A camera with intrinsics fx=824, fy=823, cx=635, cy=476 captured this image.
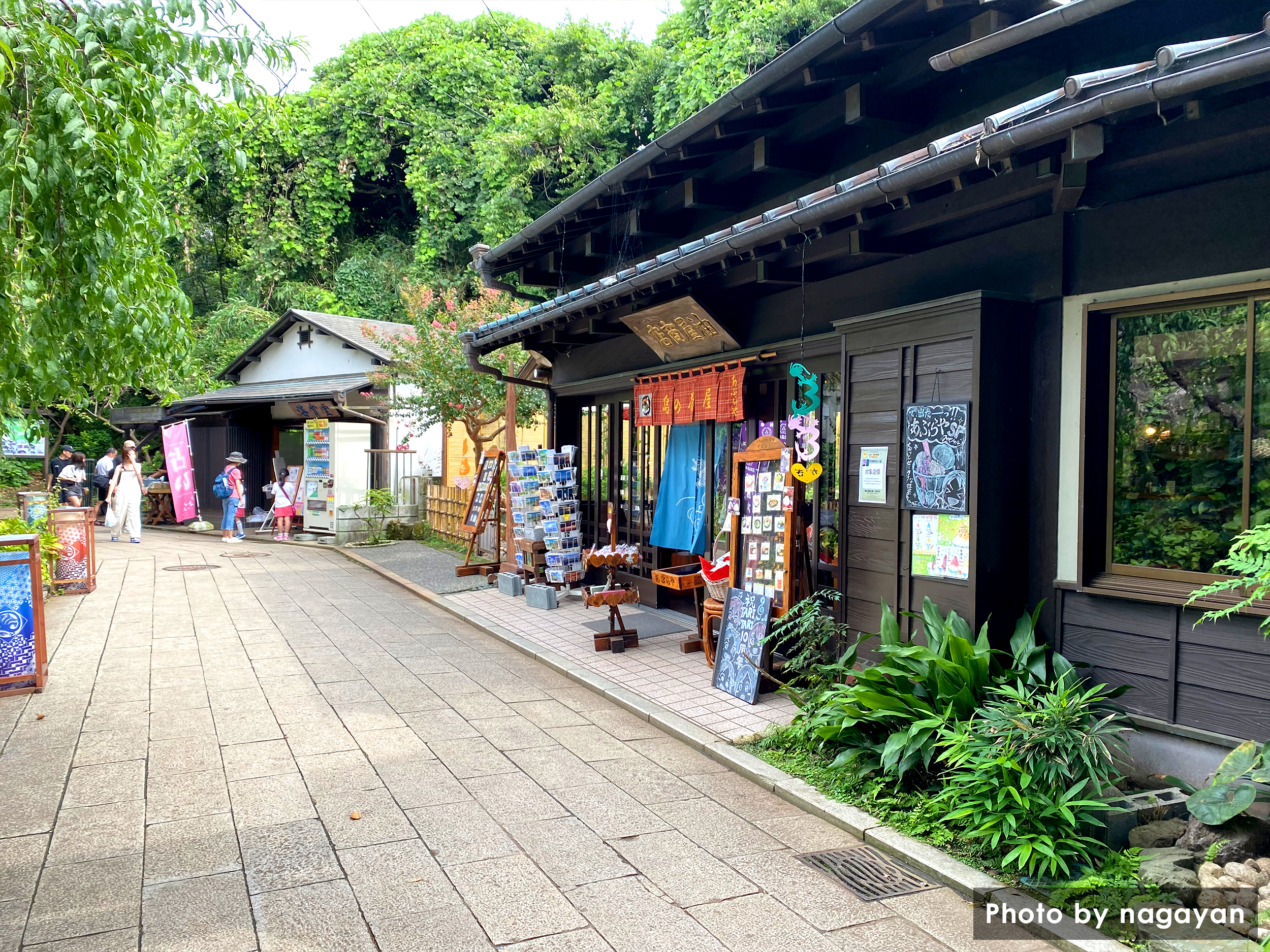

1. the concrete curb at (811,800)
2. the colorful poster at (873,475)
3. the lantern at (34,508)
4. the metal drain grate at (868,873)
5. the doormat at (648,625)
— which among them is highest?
the colorful poster at (873,475)

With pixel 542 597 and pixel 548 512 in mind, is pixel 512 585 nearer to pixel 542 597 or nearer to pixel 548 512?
pixel 542 597

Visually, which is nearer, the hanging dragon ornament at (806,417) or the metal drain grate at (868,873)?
the metal drain grate at (868,873)

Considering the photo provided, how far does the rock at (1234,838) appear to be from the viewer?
370 centimetres

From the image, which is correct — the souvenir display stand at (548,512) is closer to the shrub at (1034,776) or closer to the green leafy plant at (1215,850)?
the shrub at (1034,776)

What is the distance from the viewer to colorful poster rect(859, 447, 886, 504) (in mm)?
6243

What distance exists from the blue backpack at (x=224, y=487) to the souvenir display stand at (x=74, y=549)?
7.18 metres

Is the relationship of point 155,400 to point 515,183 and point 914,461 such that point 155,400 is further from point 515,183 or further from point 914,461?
point 914,461

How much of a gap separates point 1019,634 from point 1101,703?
0.61 m

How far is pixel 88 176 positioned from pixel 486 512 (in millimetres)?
9998

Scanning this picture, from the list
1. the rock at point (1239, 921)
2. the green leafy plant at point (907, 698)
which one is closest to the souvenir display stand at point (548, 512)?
the green leafy plant at point (907, 698)

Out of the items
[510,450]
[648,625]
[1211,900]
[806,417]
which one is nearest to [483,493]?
[510,450]

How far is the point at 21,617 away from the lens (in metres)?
7.03

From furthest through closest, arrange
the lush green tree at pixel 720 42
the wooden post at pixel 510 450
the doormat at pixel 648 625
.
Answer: the lush green tree at pixel 720 42
the wooden post at pixel 510 450
the doormat at pixel 648 625

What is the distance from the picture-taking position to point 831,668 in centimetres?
593
